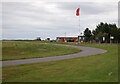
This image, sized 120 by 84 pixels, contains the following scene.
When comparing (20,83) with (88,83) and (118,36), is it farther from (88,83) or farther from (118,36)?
(118,36)

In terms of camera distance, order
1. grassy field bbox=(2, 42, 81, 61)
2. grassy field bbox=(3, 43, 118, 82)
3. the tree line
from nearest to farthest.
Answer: grassy field bbox=(3, 43, 118, 82) < grassy field bbox=(2, 42, 81, 61) < the tree line

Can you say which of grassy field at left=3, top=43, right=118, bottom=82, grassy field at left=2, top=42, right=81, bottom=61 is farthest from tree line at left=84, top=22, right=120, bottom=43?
grassy field at left=3, top=43, right=118, bottom=82

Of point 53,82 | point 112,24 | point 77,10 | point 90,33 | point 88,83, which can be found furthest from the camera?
point 90,33

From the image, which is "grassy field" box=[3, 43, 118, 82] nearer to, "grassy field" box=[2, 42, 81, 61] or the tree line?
"grassy field" box=[2, 42, 81, 61]

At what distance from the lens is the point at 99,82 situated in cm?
722

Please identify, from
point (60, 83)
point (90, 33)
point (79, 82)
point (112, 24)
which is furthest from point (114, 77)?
point (90, 33)

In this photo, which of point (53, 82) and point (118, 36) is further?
point (118, 36)

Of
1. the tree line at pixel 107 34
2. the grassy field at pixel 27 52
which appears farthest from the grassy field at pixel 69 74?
the tree line at pixel 107 34

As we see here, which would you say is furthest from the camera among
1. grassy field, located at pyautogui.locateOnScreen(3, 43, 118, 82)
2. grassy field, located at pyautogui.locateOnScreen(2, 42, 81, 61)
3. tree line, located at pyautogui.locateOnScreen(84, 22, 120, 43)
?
tree line, located at pyautogui.locateOnScreen(84, 22, 120, 43)

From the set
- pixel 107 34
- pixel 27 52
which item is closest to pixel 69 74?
pixel 27 52

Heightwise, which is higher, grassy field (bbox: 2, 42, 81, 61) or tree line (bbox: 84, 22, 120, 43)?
tree line (bbox: 84, 22, 120, 43)

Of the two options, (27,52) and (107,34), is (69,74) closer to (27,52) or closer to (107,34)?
(27,52)

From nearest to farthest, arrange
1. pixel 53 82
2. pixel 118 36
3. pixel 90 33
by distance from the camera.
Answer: pixel 53 82
pixel 118 36
pixel 90 33

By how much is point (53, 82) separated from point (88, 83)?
1.62 meters
